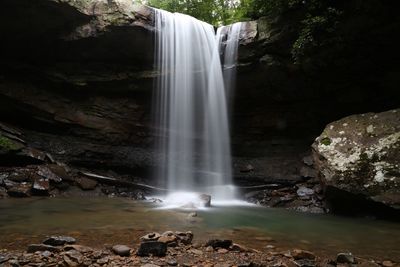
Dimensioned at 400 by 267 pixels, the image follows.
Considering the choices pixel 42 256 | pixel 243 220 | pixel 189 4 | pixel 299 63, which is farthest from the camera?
pixel 189 4

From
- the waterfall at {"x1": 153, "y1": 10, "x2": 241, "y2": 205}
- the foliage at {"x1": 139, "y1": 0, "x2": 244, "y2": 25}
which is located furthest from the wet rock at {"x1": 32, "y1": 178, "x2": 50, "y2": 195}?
the foliage at {"x1": 139, "y1": 0, "x2": 244, "y2": 25}

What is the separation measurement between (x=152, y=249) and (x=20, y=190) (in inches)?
258

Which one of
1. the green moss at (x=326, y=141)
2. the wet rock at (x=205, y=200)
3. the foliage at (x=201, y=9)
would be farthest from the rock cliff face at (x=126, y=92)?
the foliage at (x=201, y=9)

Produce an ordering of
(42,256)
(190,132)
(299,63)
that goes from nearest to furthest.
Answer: (42,256) < (299,63) < (190,132)

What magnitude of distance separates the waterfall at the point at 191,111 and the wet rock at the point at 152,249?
7591mm

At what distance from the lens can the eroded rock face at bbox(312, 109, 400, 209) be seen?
8023 mm

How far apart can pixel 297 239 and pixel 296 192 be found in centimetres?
529

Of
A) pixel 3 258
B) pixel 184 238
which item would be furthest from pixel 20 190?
pixel 184 238

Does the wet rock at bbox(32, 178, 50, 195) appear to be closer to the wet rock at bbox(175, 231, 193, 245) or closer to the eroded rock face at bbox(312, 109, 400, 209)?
the wet rock at bbox(175, 231, 193, 245)

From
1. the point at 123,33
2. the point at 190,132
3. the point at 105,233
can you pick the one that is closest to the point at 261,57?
the point at 190,132

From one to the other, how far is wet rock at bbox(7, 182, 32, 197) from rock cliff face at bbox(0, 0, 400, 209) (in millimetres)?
1227

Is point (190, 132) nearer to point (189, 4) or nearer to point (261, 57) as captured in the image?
point (261, 57)

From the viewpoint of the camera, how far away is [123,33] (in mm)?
10859

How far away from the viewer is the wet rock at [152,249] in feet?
13.4
